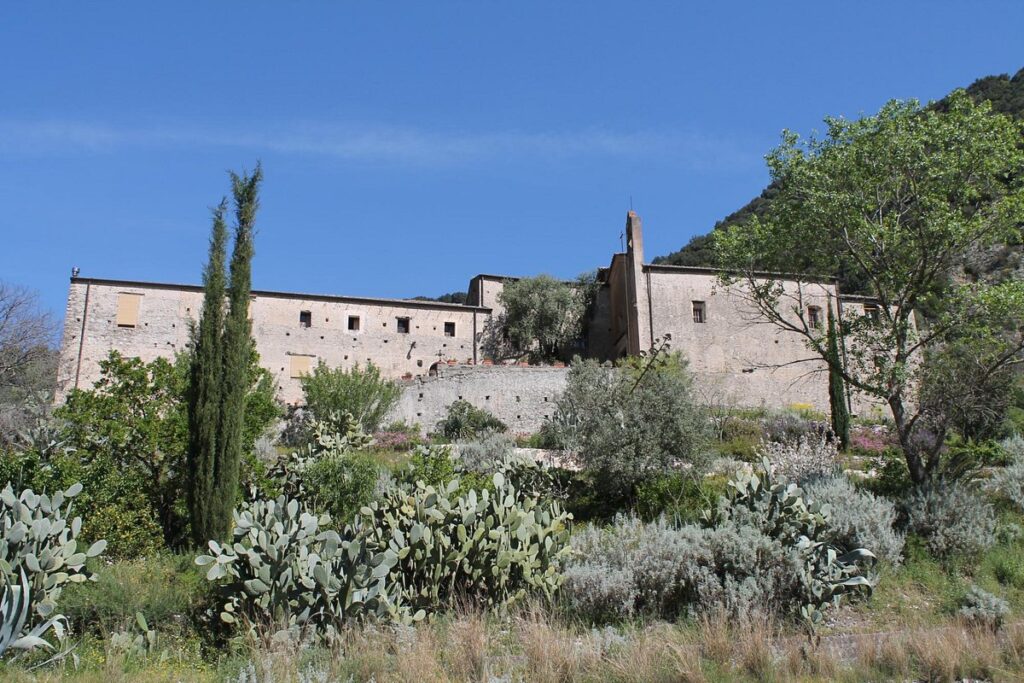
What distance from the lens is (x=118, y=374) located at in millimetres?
12547

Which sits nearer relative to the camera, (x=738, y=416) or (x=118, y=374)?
(x=118, y=374)

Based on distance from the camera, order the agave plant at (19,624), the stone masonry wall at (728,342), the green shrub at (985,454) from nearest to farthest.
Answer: the agave plant at (19,624) < the green shrub at (985,454) < the stone masonry wall at (728,342)

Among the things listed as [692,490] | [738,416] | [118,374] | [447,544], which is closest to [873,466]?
[692,490]

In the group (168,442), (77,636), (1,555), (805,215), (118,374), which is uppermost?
(805,215)

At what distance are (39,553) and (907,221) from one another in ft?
43.1

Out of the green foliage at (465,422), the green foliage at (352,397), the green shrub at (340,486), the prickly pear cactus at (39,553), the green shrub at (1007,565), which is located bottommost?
the green shrub at (1007,565)

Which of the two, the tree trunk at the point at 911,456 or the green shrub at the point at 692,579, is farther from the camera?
the tree trunk at the point at 911,456

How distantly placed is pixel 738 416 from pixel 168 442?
61.3 ft

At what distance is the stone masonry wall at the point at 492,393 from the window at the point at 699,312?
807 centimetres

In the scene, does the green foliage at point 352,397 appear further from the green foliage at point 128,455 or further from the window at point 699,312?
the window at point 699,312

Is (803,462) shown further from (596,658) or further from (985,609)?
(596,658)

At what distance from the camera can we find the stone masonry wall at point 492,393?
28.2m

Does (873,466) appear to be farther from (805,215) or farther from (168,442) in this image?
(168,442)

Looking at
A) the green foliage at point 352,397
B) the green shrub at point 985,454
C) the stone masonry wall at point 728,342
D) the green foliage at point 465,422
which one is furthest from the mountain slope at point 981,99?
the green shrub at point 985,454
